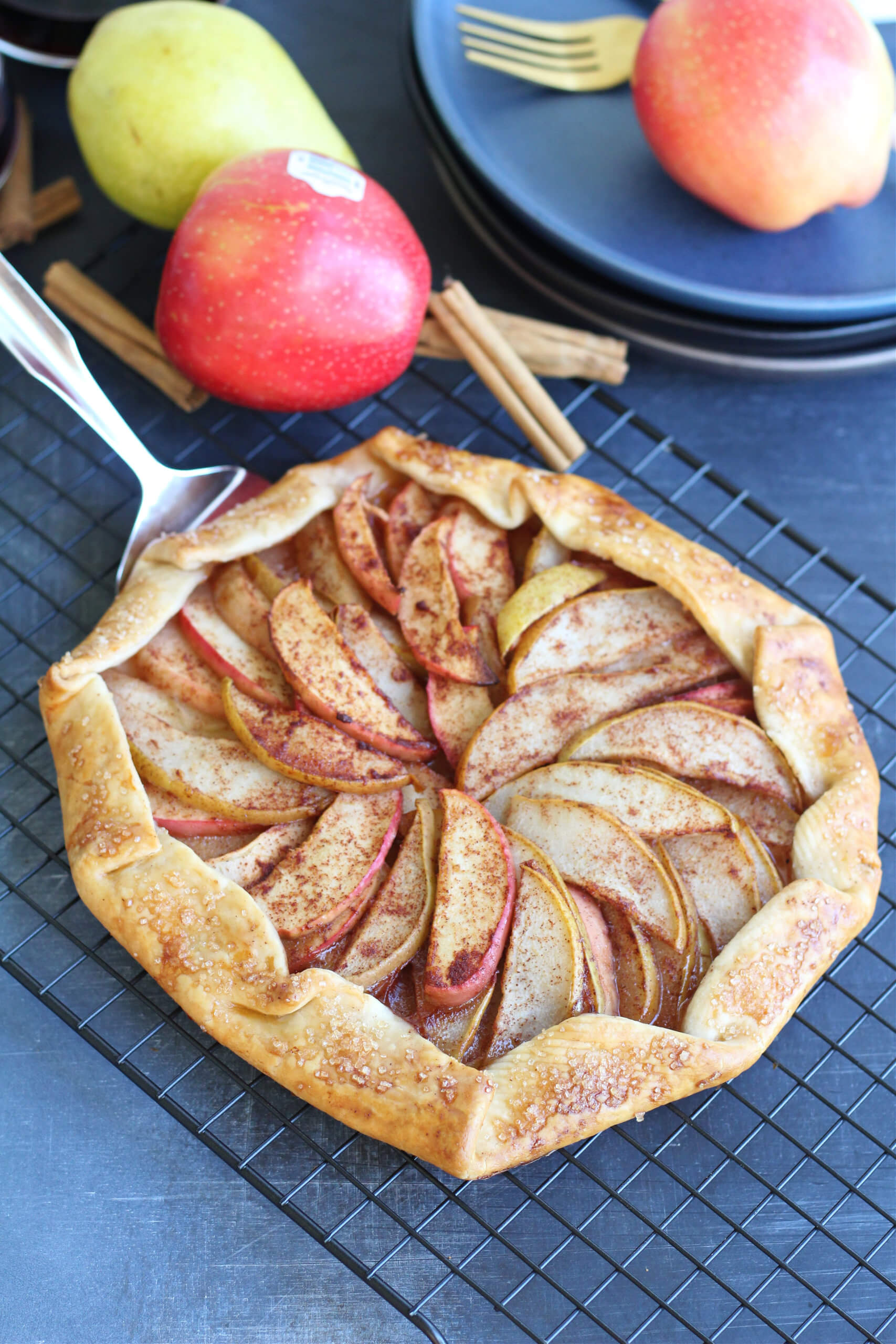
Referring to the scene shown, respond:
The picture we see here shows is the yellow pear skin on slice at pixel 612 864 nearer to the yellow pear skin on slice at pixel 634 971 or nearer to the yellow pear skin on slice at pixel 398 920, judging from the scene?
the yellow pear skin on slice at pixel 634 971

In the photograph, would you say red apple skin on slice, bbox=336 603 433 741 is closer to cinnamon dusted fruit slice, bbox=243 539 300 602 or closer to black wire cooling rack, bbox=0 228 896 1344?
cinnamon dusted fruit slice, bbox=243 539 300 602

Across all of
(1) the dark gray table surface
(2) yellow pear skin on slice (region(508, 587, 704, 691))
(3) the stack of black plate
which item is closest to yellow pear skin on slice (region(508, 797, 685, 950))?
(2) yellow pear skin on slice (region(508, 587, 704, 691))

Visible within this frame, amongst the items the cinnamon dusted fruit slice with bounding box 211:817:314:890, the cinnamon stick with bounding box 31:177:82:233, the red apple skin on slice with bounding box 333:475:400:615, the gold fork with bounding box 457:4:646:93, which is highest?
the cinnamon stick with bounding box 31:177:82:233

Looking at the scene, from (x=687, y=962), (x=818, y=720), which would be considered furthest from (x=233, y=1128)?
(x=818, y=720)

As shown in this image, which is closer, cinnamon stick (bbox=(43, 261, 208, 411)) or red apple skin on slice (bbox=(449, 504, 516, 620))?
red apple skin on slice (bbox=(449, 504, 516, 620))

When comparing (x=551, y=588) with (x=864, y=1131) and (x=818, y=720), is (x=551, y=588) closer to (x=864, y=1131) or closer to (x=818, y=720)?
(x=818, y=720)

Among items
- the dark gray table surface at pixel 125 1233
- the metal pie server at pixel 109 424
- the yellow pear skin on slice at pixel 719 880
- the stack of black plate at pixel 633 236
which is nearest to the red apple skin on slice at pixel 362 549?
the metal pie server at pixel 109 424

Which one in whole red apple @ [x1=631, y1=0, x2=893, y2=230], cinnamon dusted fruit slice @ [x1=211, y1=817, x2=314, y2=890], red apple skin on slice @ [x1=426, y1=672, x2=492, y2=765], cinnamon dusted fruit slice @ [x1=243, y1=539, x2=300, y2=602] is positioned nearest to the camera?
cinnamon dusted fruit slice @ [x1=211, y1=817, x2=314, y2=890]

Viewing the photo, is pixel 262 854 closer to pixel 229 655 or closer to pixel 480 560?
pixel 229 655

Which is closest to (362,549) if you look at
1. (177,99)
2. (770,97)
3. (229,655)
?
(229,655)
